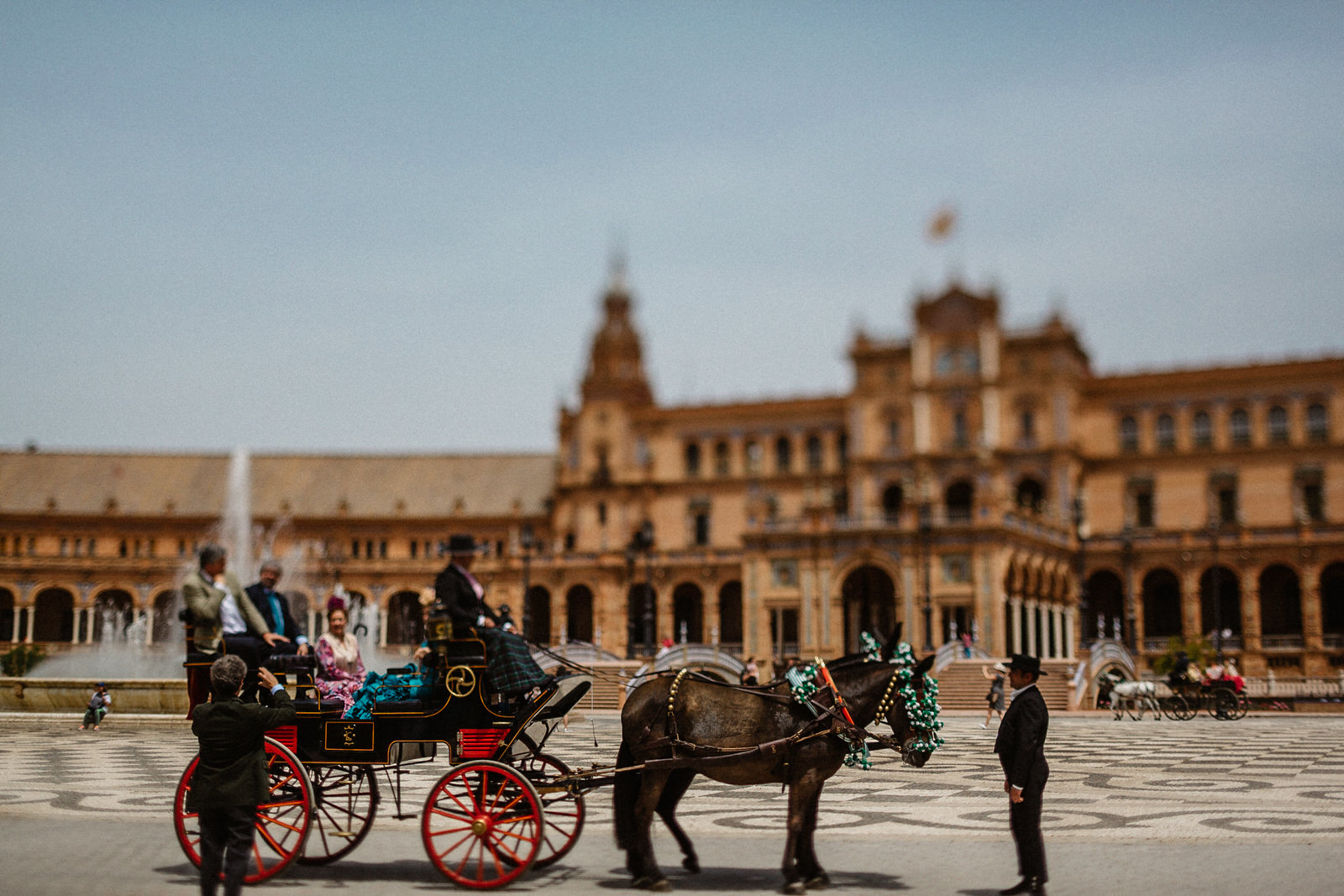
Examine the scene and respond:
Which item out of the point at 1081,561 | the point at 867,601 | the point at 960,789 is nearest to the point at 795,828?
the point at 960,789

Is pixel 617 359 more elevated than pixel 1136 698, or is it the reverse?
pixel 617 359

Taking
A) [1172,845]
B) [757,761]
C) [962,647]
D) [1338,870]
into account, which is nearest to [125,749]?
[757,761]

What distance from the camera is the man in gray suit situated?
1138cm

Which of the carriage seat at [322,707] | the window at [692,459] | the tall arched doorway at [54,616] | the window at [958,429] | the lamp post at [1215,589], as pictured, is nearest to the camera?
the carriage seat at [322,707]

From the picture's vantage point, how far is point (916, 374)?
72.5 m

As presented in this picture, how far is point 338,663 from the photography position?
13.0 m

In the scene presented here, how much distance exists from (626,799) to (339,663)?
358 cm

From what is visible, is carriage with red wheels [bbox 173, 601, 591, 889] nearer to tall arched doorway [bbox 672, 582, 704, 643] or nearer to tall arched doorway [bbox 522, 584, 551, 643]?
tall arched doorway [bbox 672, 582, 704, 643]

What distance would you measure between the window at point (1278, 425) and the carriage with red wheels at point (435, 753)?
217 feet

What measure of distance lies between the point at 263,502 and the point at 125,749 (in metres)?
71.2

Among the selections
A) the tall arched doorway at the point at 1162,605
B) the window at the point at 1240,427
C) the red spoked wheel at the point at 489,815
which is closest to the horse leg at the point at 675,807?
the red spoked wheel at the point at 489,815

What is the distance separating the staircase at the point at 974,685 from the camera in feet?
130

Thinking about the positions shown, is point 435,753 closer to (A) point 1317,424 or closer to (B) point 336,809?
(B) point 336,809

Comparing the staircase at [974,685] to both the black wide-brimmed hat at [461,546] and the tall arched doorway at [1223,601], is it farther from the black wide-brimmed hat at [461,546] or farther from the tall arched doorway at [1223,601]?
the black wide-brimmed hat at [461,546]
